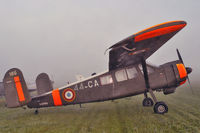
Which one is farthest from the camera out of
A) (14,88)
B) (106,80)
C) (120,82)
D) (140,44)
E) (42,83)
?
(42,83)

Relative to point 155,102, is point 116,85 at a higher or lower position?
higher

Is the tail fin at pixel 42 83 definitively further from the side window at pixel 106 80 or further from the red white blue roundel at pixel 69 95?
the side window at pixel 106 80

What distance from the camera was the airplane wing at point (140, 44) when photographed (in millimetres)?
3418

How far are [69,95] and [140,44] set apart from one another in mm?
4421

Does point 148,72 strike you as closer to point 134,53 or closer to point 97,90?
point 134,53

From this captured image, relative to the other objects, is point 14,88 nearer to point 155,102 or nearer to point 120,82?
point 120,82

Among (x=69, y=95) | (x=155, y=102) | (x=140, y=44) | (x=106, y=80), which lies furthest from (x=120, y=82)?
(x=69, y=95)

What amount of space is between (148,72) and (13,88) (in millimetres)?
6776

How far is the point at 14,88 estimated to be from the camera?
17.9 ft

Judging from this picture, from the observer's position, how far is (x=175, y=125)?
328 centimetres

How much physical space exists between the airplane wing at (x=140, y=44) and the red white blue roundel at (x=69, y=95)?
97.2 inches

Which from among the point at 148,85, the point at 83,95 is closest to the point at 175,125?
the point at 148,85

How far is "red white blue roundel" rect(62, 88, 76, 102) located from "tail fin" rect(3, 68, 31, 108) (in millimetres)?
1940

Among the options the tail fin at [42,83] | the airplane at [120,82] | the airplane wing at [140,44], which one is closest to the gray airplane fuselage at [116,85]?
the airplane at [120,82]
